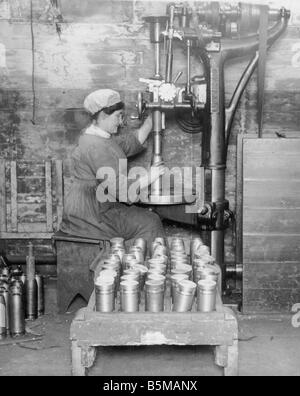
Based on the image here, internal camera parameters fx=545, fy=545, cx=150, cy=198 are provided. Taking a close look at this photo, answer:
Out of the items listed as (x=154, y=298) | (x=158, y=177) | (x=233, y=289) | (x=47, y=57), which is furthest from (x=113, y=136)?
(x=154, y=298)

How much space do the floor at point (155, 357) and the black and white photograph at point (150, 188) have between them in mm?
14

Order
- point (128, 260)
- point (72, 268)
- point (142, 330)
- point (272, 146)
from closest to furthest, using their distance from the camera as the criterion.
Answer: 1. point (142, 330)
2. point (128, 260)
3. point (272, 146)
4. point (72, 268)

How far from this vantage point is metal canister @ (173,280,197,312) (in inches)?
110

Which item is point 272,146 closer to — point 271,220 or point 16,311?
point 271,220

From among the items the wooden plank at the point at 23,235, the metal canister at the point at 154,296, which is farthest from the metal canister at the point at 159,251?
the wooden plank at the point at 23,235

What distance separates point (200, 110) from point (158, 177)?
0.68 meters

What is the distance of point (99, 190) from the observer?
4.40m

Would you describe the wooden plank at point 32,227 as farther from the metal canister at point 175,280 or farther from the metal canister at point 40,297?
the metal canister at point 175,280

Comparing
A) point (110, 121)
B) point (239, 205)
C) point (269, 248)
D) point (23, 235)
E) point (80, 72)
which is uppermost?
→ point (80, 72)

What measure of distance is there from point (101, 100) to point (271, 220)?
65.6 inches

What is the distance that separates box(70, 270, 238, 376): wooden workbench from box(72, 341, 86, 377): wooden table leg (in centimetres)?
2

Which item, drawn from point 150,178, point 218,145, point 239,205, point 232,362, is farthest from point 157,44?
point 232,362

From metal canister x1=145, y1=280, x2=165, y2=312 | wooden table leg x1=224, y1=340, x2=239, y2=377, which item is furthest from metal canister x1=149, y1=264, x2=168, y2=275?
wooden table leg x1=224, y1=340, x2=239, y2=377
